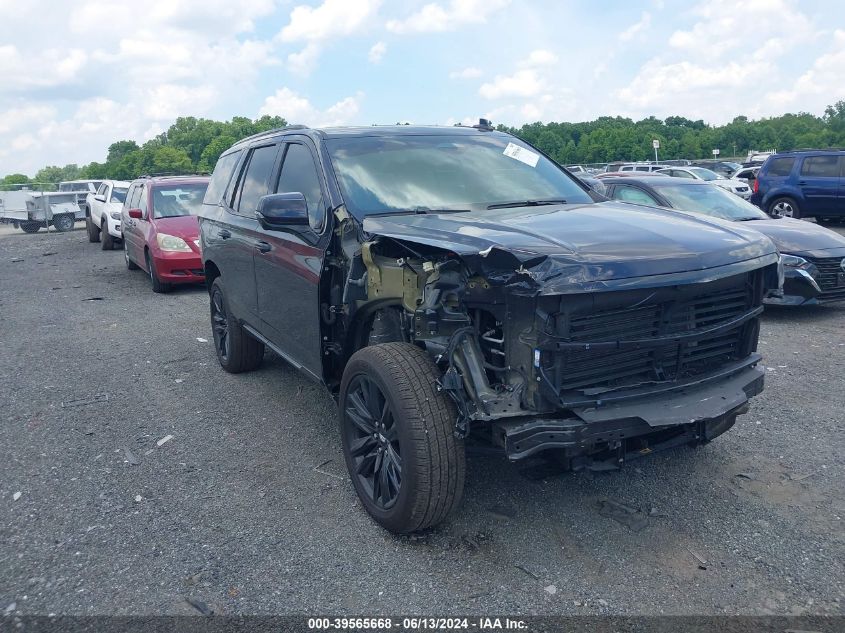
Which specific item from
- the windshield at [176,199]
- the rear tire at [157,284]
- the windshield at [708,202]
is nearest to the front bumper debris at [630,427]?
the windshield at [708,202]

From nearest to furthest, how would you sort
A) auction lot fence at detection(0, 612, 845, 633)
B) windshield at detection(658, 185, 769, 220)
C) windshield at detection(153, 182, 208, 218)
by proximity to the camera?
auction lot fence at detection(0, 612, 845, 633) < windshield at detection(658, 185, 769, 220) < windshield at detection(153, 182, 208, 218)

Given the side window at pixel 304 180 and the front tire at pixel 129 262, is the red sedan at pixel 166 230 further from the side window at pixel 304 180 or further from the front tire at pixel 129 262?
the side window at pixel 304 180

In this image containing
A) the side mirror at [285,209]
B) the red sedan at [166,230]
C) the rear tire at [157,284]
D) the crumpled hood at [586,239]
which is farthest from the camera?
the rear tire at [157,284]

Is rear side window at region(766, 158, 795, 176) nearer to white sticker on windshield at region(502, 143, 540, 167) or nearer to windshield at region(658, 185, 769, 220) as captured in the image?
windshield at region(658, 185, 769, 220)

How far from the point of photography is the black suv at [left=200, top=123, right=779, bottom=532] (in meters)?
3.05

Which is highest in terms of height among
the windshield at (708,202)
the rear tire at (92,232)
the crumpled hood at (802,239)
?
the windshield at (708,202)

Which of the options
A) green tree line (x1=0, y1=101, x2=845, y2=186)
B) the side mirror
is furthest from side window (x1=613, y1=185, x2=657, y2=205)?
green tree line (x1=0, y1=101, x2=845, y2=186)

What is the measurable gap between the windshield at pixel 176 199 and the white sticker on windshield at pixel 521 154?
7.78 metres

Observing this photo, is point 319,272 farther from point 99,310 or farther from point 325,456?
point 99,310

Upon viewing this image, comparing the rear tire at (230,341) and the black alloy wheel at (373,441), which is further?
the rear tire at (230,341)

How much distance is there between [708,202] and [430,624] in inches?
294

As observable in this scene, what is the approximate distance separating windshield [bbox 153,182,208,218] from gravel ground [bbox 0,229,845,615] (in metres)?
6.17

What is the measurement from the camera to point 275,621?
2.91 meters

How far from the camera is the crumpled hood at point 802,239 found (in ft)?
25.7
